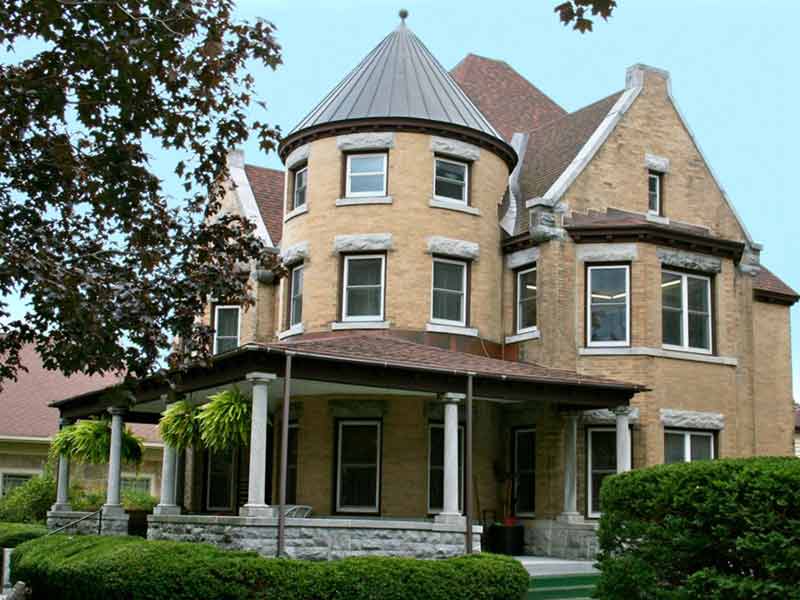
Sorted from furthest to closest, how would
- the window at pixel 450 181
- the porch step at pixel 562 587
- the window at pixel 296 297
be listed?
the window at pixel 296 297 → the window at pixel 450 181 → the porch step at pixel 562 587

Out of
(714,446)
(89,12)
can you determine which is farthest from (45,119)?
(714,446)

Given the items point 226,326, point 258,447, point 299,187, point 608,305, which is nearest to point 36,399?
point 226,326

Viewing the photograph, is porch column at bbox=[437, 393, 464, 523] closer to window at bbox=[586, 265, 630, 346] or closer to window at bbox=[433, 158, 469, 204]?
window at bbox=[586, 265, 630, 346]

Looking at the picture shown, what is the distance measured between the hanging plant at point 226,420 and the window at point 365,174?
6843mm

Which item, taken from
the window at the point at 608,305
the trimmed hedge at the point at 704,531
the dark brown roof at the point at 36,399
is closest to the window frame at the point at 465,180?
the window at the point at 608,305

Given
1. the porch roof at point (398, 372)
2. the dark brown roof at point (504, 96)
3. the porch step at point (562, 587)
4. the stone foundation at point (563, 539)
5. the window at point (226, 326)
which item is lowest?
the porch step at point (562, 587)

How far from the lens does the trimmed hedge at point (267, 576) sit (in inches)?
600

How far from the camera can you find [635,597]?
12.9 metres

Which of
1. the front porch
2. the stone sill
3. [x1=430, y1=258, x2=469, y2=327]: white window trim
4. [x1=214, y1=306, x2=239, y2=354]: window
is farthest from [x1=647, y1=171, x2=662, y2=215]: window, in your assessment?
[x1=214, y1=306, x2=239, y2=354]: window

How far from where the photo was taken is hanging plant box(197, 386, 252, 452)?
18938 mm

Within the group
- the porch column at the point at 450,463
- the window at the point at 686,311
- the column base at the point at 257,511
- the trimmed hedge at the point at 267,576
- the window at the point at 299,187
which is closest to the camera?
the trimmed hedge at the point at 267,576

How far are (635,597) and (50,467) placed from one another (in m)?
22.0

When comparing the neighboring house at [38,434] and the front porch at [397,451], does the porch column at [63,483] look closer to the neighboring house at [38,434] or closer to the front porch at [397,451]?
the front porch at [397,451]

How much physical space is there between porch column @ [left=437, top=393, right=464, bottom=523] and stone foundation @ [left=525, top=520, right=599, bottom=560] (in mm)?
3921
